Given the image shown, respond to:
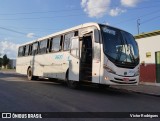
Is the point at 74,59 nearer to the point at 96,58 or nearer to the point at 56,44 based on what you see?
the point at 96,58

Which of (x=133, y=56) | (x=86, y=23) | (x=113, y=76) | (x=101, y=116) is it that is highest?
(x=86, y=23)

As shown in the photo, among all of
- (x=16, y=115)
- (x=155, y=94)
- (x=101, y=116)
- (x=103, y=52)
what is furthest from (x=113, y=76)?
(x=16, y=115)

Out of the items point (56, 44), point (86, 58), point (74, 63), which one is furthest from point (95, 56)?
point (56, 44)

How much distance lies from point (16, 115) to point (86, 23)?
845 cm

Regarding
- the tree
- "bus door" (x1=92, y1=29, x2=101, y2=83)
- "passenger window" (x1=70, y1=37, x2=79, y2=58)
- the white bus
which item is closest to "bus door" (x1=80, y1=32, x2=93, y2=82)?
the white bus

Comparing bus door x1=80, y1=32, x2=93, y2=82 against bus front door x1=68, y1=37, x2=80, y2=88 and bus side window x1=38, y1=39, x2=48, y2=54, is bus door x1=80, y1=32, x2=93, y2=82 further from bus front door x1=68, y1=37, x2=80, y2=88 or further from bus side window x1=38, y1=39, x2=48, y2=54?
bus side window x1=38, y1=39, x2=48, y2=54

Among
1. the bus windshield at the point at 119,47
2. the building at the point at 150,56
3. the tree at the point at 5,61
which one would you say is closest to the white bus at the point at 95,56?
the bus windshield at the point at 119,47

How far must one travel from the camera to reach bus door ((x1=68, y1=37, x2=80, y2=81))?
15523 millimetres

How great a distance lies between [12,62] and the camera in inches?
3851

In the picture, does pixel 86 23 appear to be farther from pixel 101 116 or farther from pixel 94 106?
pixel 101 116

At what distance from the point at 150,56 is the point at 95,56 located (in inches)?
420

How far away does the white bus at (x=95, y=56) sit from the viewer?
1384 cm

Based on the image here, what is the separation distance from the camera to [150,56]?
23.8m

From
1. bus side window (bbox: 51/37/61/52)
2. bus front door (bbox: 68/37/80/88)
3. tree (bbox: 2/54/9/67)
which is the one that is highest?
tree (bbox: 2/54/9/67)
